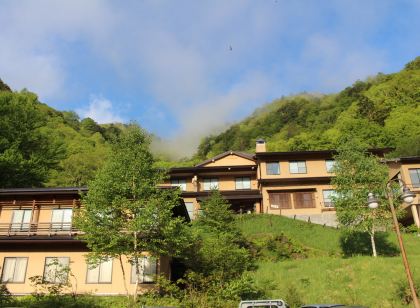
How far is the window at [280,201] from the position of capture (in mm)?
45594

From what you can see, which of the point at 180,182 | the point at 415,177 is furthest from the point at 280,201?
the point at 415,177

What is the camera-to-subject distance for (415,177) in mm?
45375

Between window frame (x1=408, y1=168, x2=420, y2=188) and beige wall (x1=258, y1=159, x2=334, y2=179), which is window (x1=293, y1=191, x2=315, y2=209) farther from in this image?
window frame (x1=408, y1=168, x2=420, y2=188)

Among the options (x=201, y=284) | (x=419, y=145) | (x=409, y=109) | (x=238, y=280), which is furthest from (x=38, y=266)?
(x=409, y=109)

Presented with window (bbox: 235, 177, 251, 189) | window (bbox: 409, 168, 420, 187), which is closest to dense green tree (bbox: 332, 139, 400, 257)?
window (bbox: 409, 168, 420, 187)

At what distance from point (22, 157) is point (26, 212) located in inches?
797

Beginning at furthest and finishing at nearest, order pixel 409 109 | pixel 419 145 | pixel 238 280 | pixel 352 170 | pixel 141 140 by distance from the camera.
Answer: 1. pixel 409 109
2. pixel 419 145
3. pixel 352 170
4. pixel 141 140
5. pixel 238 280

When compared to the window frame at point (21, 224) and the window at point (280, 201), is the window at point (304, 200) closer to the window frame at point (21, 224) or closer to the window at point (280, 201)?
the window at point (280, 201)

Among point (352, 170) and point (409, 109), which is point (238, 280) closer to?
point (352, 170)

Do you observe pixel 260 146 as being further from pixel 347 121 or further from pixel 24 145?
pixel 347 121

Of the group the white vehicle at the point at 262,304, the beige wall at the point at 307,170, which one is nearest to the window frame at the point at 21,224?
the white vehicle at the point at 262,304

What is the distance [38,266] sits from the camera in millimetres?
25938

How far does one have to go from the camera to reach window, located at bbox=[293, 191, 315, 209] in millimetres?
45188

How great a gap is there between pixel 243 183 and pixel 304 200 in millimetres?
8431
